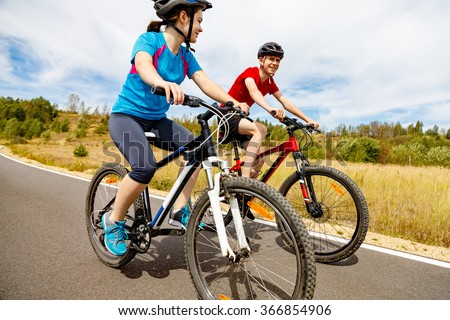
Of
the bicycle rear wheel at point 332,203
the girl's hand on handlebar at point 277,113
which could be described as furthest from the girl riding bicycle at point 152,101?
the bicycle rear wheel at point 332,203

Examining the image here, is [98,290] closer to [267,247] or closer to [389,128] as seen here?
[267,247]

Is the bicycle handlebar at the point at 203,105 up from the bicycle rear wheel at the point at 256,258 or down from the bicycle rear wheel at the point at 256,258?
up

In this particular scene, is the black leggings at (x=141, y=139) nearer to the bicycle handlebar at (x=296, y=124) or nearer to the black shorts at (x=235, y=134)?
the black shorts at (x=235, y=134)

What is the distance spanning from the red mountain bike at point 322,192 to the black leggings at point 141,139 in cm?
98

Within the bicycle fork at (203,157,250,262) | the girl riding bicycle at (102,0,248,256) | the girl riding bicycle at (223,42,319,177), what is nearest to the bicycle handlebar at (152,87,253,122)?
the girl riding bicycle at (102,0,248,256)

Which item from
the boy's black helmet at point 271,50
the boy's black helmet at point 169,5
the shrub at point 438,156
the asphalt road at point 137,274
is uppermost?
the shrub at point 438,156

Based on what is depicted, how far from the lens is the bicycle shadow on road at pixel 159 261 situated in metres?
2.68

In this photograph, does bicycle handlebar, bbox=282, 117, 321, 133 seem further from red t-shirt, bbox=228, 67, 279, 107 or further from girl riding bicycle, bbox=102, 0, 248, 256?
girl riding bicycle, bbox=102, 0, 248, 256

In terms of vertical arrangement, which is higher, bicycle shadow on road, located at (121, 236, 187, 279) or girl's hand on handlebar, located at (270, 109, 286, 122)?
girl's hand on handlebar, located at (270, 109, 286, 122)

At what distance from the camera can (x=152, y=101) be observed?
2.55 meters

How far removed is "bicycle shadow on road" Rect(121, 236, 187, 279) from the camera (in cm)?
268

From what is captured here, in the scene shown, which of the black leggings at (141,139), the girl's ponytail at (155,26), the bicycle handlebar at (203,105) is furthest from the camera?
the girl's ponytail at (155,26)

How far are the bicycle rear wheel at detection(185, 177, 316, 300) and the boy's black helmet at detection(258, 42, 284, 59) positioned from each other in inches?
→ 91.2

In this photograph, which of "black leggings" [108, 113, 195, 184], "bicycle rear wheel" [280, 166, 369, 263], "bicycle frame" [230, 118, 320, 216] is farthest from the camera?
"bicycle frame" [230, 118, 320, 216]
